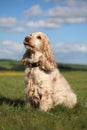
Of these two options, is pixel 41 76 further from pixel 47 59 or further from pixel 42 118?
pixel 42 118

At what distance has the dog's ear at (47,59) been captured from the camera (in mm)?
12211

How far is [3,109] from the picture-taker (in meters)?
12.6

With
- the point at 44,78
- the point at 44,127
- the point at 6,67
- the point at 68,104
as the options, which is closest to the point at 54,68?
the point at 44,78

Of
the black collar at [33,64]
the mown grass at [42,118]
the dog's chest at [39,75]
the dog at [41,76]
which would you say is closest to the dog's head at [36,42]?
the dog at [41,76]

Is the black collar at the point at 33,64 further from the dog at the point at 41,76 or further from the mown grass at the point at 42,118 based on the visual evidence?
the mown grass at the point at 42,118

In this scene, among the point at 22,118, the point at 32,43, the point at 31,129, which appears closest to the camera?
the point at 31,129

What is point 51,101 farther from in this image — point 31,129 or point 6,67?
point 6,67

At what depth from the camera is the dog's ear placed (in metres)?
12.2

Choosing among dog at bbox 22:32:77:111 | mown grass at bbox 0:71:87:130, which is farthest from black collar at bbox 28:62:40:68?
mown grass at bbox 0:71:87:130

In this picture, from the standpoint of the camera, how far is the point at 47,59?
12.3 m

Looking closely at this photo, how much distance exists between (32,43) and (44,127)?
2865mm

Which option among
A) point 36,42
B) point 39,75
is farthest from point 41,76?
point 36,42

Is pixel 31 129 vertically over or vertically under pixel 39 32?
under

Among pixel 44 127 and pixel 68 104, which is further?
pixel 68 104
